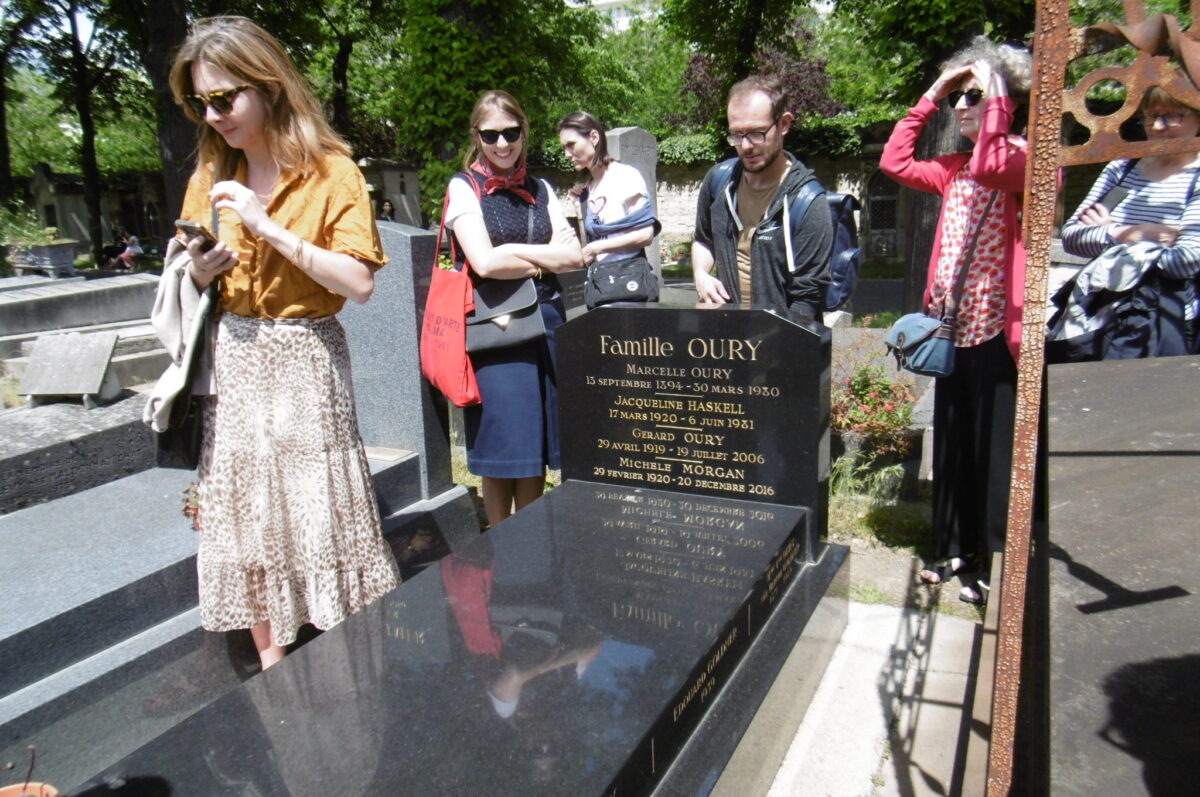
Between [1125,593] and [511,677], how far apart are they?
1348mm

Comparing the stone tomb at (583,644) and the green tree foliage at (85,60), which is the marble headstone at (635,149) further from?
the green tree foliage at (85,60)

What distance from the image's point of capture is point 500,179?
3.34m

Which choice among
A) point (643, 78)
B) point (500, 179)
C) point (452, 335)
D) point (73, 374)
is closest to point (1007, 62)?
point (500, 179)

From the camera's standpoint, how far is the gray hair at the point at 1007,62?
9.90 feet

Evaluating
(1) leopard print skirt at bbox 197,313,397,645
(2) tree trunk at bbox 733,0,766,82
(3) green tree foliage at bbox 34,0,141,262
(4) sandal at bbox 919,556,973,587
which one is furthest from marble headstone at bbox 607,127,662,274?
(3) green tree foliage at bbox 34,0,141,262

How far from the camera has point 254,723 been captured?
1.97m

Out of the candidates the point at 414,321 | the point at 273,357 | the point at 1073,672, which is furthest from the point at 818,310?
the point at 1073,672

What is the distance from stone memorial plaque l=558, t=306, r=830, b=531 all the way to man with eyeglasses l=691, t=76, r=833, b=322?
20cm

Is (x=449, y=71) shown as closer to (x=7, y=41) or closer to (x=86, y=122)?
(x=7, y=41)

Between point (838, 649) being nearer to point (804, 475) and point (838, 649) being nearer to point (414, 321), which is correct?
point (804, 475)

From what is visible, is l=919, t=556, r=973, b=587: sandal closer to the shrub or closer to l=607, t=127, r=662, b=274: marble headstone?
the shrub

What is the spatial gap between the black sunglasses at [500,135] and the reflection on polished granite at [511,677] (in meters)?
1.47

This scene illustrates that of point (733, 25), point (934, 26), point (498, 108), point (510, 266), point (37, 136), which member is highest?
point (37, 136)

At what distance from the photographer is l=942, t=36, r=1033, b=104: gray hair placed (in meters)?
3.02
